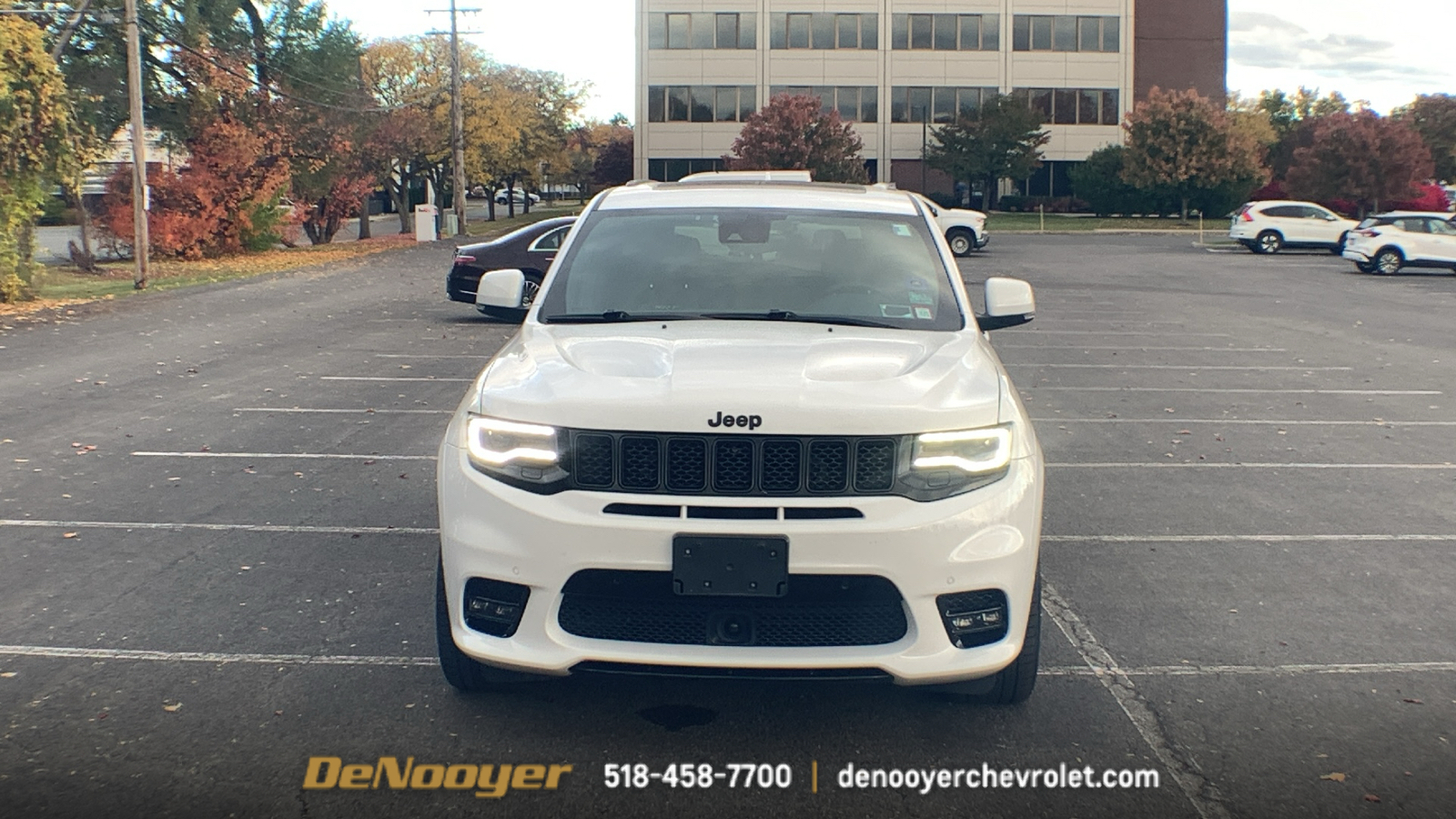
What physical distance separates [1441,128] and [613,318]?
82169mm

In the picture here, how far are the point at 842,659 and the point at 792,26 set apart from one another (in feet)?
232

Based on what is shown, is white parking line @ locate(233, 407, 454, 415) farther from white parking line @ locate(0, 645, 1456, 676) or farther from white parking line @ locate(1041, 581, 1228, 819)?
white parking line @ locate(1041, 581, 1228, 819)

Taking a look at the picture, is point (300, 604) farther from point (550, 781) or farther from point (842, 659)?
point (842, 659)

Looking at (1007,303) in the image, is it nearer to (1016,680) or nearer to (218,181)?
(1016,680)

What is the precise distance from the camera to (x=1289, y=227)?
1626 inches

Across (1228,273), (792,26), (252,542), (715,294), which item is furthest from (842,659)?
(792,26)

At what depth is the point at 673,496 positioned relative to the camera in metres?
4.08

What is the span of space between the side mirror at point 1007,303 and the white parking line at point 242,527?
10.0 feet

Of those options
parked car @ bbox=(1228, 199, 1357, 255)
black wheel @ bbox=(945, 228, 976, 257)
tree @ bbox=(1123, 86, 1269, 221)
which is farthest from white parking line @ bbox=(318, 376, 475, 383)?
tree @ bbox=(1123, 86, 1269, 221)

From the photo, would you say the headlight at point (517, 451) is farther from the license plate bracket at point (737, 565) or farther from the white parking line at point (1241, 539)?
the white parking line at point (1241, 539)

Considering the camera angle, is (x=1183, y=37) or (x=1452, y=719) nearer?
→ (x=1452, y=719)

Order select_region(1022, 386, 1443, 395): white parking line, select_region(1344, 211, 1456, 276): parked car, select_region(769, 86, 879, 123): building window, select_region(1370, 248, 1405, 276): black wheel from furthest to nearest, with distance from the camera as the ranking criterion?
select_region(769, 86, 879, 123): building window
select_region(1370, 248, 1405, 276): black wheel
select_region(1344, 211, 1456, 276): parked car
select_region(1022, 386, 1443, 395): white parking line

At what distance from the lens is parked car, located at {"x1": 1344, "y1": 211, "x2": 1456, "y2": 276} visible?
31.9 metres

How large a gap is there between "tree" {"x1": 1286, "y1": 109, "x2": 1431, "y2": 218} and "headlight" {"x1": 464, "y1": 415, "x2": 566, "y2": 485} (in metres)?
54.9
